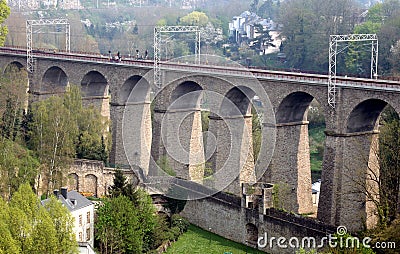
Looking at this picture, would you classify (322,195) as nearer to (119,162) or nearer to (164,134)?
(164,134)

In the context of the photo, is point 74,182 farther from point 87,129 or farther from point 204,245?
point 204,245

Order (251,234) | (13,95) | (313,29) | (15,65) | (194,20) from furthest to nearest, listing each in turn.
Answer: (194,20) < (313,29) < (15,65) < (13,95) < (251,234)

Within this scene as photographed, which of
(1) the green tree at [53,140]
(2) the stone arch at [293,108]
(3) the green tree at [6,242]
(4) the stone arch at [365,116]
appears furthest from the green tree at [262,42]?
(3) the green tree at [6,242]

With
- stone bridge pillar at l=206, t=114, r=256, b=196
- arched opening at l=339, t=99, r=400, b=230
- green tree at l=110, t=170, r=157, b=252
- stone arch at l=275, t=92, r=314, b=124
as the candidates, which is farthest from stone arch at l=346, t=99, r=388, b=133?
green tree at l=110, t=170, r=157, b=252

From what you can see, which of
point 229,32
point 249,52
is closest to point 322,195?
point 249,52

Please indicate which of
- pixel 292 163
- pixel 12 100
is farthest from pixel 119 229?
pixel 12 100

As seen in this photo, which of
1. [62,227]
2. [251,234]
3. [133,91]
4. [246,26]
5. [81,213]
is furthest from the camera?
[246,26]

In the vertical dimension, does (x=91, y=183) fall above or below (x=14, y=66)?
below
